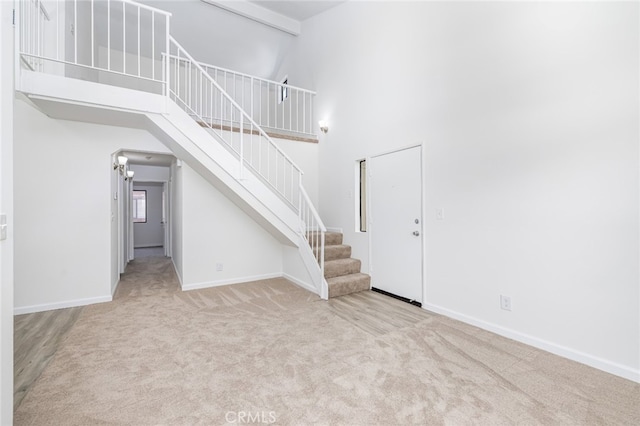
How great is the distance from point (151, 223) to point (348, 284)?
27.2 feet

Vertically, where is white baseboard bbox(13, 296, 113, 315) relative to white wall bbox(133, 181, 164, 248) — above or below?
below

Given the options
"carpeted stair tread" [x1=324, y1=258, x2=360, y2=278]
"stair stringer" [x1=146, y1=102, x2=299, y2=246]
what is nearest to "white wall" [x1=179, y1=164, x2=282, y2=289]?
"stair stringer" [x1=146, y1=102, x2=299, y2=246]

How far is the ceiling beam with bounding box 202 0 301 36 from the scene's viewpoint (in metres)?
5.34

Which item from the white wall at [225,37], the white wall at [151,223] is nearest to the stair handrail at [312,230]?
the white wall at [225,37]

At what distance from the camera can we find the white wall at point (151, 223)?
941 cm

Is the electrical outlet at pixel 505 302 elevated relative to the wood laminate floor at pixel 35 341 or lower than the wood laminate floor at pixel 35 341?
elevated

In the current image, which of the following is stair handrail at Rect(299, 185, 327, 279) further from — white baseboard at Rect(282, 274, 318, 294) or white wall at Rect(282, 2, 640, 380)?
white wall at Rect(282, 2, 640, 380)

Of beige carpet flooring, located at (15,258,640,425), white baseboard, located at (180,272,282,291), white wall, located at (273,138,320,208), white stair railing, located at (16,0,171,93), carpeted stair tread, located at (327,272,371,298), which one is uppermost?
white stair railing, located at (16,0,171,93)

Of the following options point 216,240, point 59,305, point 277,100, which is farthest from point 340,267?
point 277,100

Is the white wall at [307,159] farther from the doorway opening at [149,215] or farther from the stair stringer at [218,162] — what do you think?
the doorway opening at [149,215]

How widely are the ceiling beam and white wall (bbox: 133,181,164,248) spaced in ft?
20.2

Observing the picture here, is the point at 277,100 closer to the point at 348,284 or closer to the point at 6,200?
the point at 348,284

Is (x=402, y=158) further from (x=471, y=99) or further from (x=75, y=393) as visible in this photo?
(x=75, y=393)

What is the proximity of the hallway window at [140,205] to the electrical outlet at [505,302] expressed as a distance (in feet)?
33.4
